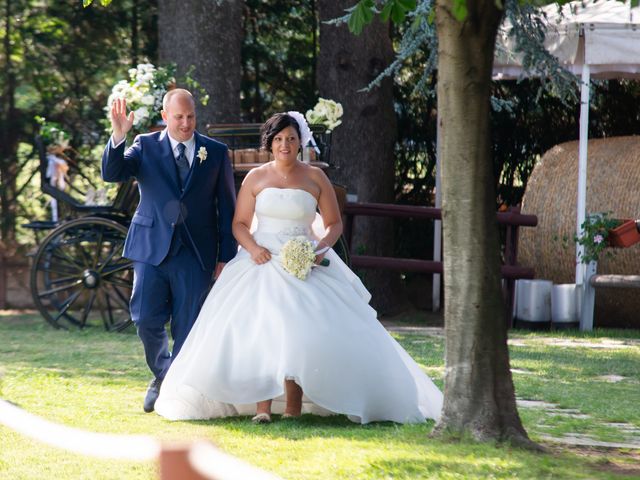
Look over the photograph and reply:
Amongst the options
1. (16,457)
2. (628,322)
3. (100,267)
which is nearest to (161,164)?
(16,457)

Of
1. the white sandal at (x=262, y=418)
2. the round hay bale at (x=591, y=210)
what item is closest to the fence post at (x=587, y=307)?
the round hay bale at (x=591, y=210)

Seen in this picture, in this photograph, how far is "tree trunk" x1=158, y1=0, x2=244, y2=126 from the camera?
12516mm

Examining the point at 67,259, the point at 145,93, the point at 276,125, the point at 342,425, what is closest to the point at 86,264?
the point at 67,259

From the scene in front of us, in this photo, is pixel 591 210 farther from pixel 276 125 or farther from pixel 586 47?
pixel 276 125

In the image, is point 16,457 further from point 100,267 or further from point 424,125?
point 424,125

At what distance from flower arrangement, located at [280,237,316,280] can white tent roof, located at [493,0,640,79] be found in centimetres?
555

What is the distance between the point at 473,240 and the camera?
552 centimetres

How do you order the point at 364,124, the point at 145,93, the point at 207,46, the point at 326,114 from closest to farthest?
the point at 326,114 → the point at 145,93 → the point at 207,46 → the point at 364,124

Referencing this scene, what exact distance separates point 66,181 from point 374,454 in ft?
31.0

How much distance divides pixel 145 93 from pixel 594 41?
423cm

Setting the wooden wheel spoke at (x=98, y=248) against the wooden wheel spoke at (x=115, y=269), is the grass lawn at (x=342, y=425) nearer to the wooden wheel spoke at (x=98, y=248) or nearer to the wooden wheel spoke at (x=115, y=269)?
the wooden wheel spoke at (x=115, y=269)

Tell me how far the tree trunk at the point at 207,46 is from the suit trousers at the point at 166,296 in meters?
5.49

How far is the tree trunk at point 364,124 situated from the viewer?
13.0 meters

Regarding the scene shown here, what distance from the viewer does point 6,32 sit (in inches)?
571
